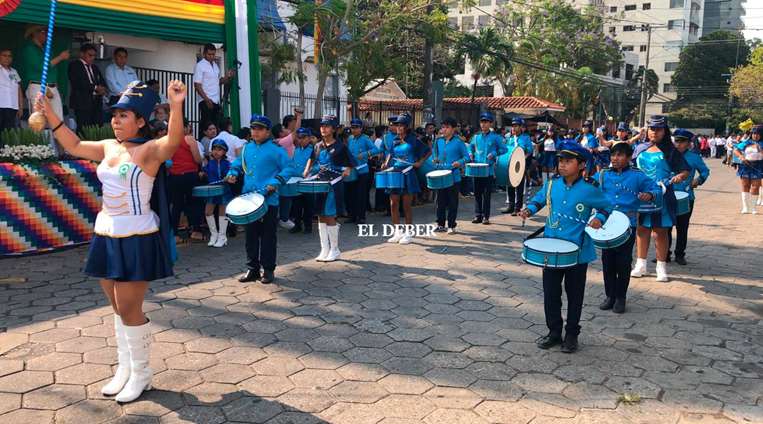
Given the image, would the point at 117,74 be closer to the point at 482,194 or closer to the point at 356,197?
the point at 356,197

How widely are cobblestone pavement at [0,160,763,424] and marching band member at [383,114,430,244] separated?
1582 millimetres

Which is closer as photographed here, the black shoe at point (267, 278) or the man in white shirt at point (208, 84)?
the black shoe at point (267, 278)

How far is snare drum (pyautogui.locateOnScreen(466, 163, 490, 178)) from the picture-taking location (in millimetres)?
10688

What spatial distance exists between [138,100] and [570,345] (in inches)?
147

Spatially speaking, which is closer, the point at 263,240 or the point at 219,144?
the point at 263,240

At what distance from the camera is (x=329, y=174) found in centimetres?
871

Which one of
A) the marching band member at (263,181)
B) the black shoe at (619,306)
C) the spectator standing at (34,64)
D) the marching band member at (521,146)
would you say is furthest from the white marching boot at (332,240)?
the marching band member at (521,146)

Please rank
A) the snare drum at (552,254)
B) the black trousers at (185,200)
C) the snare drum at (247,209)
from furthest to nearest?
the black trousers at (185,200)
the snare drum at (247,209)
the snare drum at (552,254)

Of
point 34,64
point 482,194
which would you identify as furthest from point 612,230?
point 34,64

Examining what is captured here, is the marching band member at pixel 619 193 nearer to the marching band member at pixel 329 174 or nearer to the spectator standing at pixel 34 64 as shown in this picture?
the marching band member at pixel 329 174

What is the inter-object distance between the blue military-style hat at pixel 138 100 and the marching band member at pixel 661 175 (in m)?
5.40

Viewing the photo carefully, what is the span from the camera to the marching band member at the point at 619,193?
6.24 meters

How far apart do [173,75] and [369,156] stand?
4204 millimetres

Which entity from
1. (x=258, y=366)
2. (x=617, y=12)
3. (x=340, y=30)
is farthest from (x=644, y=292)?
(x=617, y=12)
